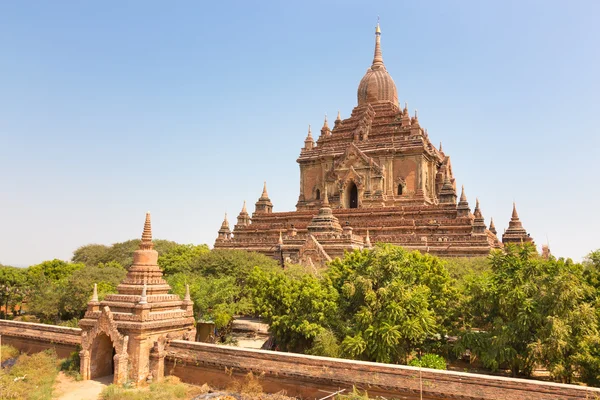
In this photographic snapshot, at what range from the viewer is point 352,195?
50.3m

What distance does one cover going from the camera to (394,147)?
48.2m

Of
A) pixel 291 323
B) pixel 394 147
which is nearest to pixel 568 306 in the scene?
pixel 291 323

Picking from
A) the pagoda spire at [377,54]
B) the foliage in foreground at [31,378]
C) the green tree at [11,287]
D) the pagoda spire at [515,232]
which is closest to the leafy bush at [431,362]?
the foliage in foreground at [31,378]

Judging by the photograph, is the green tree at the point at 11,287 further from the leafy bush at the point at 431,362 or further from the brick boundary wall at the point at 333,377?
the leafy bush at the point at 431,362

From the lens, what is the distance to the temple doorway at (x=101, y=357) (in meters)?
19.3

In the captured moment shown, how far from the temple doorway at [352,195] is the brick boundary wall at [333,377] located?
1271 inches

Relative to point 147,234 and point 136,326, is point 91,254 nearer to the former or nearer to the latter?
point 147,234

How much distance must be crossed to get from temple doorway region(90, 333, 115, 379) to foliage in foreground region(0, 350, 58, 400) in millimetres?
1501

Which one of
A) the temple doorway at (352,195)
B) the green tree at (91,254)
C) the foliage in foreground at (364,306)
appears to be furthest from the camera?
the green tree at (91,254)

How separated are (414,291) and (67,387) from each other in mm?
13447

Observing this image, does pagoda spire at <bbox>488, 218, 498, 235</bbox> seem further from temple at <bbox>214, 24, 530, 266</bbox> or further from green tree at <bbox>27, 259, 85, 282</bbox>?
green tree at <bbox>27, 259, 85, 282</bbox>

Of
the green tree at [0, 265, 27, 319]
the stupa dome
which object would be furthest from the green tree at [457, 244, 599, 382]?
the stupa dome

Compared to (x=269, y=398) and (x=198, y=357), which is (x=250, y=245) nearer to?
(x=198, y=357)

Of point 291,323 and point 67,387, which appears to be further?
point 291,323
